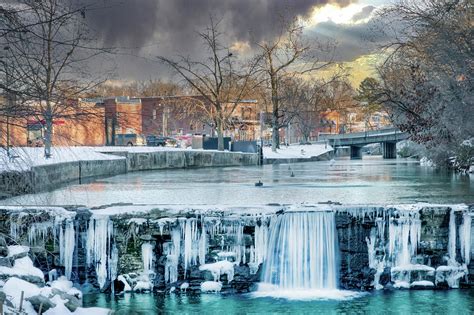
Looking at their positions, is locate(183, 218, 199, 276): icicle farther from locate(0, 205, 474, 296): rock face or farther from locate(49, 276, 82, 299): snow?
locate(49, 276, 82, 299): snow

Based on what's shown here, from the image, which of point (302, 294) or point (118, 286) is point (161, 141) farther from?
point (302, 294)

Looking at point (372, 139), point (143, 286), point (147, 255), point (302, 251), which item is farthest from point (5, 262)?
point (372, 139)

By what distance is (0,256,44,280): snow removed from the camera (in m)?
11.4

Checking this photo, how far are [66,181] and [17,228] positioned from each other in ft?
39.0

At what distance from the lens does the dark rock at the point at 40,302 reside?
993 centimetres

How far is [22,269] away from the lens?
11.9 metres

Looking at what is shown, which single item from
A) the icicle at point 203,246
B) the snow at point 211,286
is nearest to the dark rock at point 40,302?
the snow at point 211,286

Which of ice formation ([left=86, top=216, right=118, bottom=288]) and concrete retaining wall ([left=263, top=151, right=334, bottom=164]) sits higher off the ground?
concrete retaining wall ([left=263, top=151, right=334, bottom=164])

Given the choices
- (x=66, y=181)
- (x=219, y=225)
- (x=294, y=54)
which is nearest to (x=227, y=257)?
(x=219, y=225)

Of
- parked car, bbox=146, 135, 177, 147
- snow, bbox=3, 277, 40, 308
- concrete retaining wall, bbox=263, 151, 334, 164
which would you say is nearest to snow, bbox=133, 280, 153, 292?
snow, bbox=3, 277, 40, 308

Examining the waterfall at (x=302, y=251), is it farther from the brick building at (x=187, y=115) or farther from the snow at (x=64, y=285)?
the brick building at (x=187, y=115)

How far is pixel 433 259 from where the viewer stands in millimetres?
14945

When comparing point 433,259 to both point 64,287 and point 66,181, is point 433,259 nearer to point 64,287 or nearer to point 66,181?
point 64,287

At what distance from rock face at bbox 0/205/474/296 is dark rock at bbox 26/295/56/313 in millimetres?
4342
